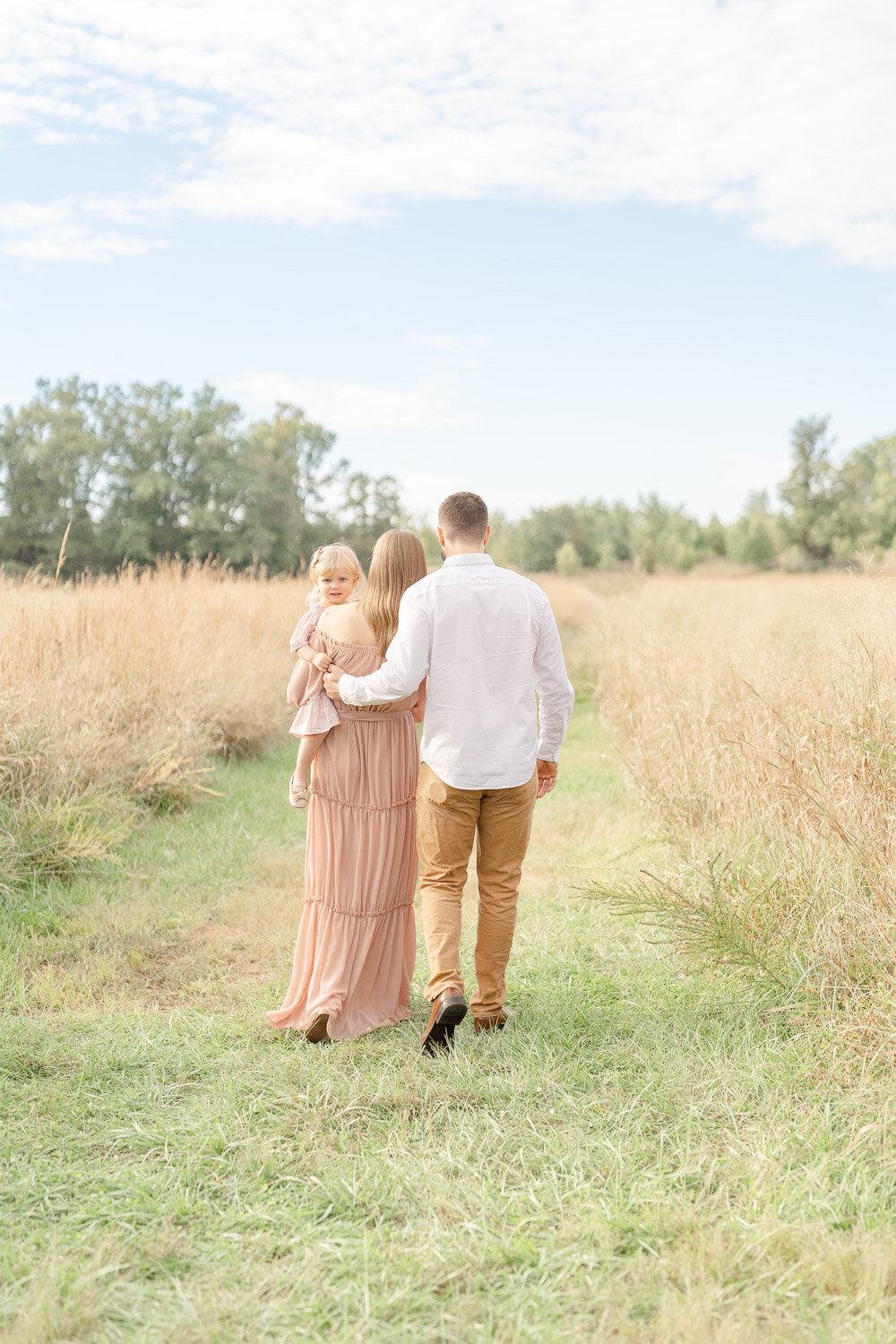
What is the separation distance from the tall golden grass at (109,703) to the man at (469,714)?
10.1 ft

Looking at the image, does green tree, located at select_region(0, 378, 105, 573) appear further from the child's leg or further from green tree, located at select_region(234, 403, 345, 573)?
the child's leg

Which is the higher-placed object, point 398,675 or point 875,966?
point 398,675

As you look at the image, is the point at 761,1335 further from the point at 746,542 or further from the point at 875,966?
the point at 746,542

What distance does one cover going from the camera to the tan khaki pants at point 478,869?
3607 millimetres

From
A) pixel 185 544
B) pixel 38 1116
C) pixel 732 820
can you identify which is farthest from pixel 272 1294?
pixel 185 544

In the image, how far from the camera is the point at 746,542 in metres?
48.2

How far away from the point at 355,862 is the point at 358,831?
127mm

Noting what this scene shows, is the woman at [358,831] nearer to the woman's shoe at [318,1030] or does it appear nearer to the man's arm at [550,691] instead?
the woman's shoe at [318,1030]

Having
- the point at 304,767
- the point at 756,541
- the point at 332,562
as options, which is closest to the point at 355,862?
the point at 304,767

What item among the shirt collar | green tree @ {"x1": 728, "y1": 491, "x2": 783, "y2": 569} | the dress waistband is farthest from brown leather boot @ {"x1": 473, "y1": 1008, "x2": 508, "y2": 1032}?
green tree @ {"x1": 728, "y1": 491, "x2": 783, "y2": 569}

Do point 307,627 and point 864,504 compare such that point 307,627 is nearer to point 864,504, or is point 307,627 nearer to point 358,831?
point 358,831

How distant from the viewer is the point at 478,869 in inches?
146

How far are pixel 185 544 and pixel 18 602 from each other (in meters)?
30.0

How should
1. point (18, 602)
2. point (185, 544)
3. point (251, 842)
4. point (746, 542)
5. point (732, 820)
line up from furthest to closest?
point (746, 542)
point (185, 544)
point (18, 602)
point (251, 842)
point (732, 820)
